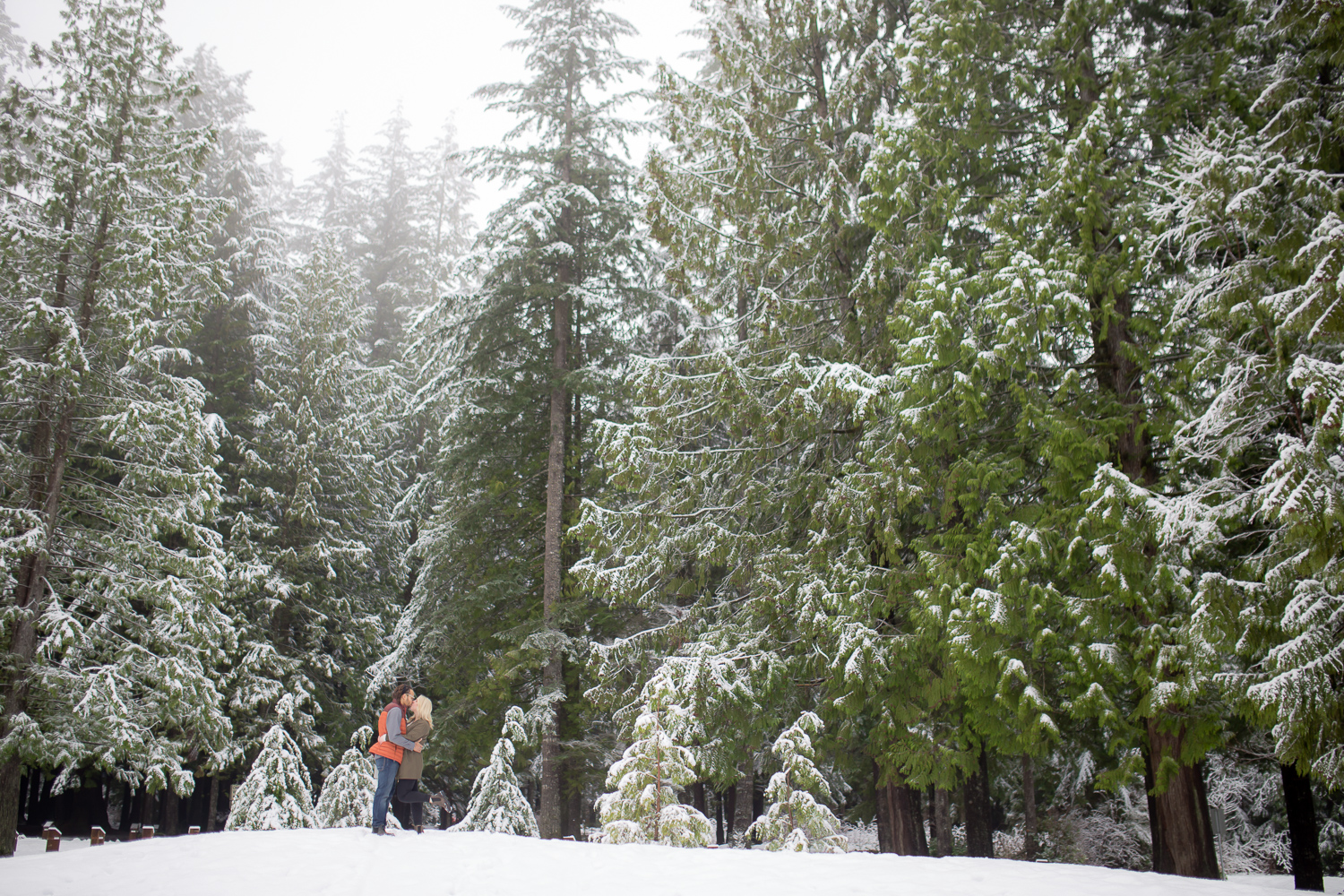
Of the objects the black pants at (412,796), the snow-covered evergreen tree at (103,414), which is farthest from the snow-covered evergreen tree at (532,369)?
the black pants at (412,796)

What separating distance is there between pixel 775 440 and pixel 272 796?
36.0ft

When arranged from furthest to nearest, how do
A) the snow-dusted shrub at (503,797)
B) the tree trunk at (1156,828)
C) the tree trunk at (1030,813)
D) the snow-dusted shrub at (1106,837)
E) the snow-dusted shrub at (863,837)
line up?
the snow-dusted shrub at (863,837) < the tree trunk at (1030,813) < the snow-dusted shrub at (1106,837) < the snow-dusted shrub at (503,797) < the tree trunk at (1156,828)

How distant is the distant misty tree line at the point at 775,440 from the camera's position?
7590 millimetres

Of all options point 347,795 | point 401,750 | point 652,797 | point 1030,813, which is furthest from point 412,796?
point 1030,813

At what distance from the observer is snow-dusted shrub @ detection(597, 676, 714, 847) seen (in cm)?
921

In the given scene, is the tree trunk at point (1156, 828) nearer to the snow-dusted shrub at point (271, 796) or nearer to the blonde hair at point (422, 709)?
the blonde hair at point (422, 709)

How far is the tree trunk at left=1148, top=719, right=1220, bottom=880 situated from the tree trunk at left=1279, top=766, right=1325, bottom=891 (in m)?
0.78

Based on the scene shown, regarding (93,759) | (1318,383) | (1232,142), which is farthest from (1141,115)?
(93,759)

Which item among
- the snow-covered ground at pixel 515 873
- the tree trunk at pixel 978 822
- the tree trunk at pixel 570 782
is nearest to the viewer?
the snow-covered ground at pixel 515 873

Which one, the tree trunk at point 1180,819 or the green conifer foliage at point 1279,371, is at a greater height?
the green conifer foliage at point 1279,371

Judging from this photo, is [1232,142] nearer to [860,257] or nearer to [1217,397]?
[1217,397]

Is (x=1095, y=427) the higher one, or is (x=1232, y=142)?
(x=1232, y=142)

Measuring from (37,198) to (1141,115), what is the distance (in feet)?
54.5

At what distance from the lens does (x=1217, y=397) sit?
6949 mm
